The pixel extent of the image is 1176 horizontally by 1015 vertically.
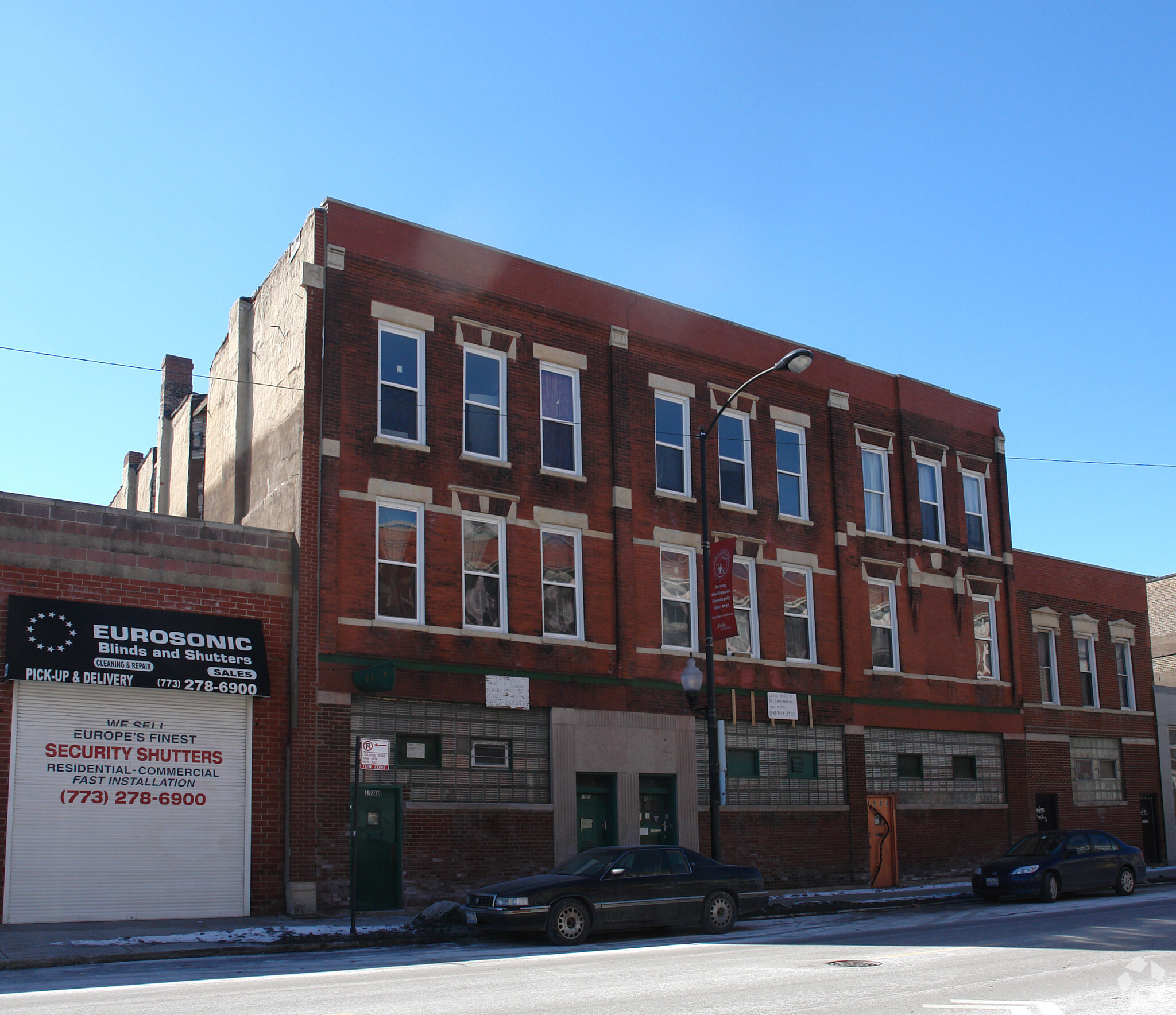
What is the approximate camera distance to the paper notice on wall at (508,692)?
72.9 ft

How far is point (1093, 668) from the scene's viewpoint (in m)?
34.7

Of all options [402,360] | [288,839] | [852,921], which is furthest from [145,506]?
[852,921]

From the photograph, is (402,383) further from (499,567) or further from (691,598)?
(691,598)

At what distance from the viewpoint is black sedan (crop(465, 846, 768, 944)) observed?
15.7m

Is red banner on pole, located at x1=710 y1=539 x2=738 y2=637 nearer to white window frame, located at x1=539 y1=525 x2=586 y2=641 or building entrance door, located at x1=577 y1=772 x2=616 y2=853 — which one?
white window frame, located at x1=539 y1=525 x2=586 y2=641

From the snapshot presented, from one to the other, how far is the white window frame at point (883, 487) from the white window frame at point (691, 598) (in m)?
5.83

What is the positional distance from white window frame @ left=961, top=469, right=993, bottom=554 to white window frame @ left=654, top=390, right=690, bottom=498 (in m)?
9.43

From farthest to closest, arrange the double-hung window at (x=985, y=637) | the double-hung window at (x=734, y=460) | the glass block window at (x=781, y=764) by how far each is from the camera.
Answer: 1. the double-hung window at (x=985, y=637)
2. the double-hung window at (x=734, y=460)
3. the glass block window at (x=781, y=764)

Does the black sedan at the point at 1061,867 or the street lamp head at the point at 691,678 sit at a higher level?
the street lamp head at the point at 691,678

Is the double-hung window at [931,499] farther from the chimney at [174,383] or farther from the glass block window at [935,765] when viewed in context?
the chimney at [174,383]

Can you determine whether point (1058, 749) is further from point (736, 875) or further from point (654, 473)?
point (736, 875)

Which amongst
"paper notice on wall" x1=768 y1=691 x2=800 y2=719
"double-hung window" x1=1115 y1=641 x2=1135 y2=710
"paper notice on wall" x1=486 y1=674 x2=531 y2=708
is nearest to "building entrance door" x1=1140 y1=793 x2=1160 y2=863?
"double-hung window" x1=1115 y1=641 x2=1135 y2=710

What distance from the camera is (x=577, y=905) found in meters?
16.0

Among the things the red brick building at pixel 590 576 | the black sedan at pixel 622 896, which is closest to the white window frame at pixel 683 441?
the red brick building at pixel 590 576
